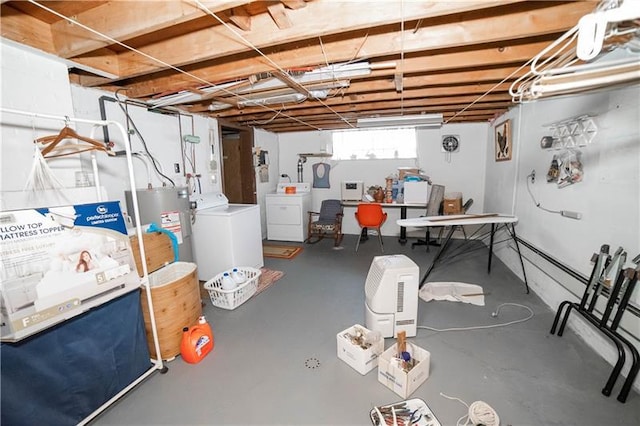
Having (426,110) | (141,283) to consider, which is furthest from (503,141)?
(141,283)

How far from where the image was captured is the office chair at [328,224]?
5035 mm

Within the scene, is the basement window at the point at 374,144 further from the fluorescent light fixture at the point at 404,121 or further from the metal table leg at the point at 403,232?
the fluorescent light fixture at the point at 404,121

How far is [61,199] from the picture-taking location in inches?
79.8

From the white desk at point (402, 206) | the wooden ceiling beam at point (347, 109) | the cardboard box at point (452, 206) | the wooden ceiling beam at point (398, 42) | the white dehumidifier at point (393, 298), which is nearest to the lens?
the wooden ceiling beam at point (398, 42)

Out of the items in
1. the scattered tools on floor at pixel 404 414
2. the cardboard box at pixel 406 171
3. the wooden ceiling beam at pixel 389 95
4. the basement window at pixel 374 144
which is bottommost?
the scattered tools on floor at pixel 404 414

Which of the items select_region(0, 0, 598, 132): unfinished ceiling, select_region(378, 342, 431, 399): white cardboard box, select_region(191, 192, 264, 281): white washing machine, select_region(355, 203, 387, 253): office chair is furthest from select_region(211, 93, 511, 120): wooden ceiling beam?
select_region(378, 342, 431, 399): white cardboard box

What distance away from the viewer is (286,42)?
1778mm

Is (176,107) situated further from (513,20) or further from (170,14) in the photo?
(513,20)

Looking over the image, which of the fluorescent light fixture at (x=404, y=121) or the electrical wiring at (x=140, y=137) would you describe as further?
the fluorescent light fixture at (x=404, y=121)

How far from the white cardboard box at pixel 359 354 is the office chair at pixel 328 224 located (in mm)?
2985

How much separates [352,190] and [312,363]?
148 inches

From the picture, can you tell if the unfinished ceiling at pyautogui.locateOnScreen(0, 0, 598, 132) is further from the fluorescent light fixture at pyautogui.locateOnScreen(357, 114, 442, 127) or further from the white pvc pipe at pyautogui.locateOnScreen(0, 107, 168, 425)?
the fluorescent light fixture at pyautogui.locateOnScreen(357, 114, 442, 127)

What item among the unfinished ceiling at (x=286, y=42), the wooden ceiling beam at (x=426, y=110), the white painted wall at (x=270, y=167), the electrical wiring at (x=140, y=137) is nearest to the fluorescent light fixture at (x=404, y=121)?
the wooden ceiling beam at (x=426, y=110)

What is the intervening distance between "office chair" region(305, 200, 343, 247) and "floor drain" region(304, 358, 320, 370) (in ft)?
9.82
